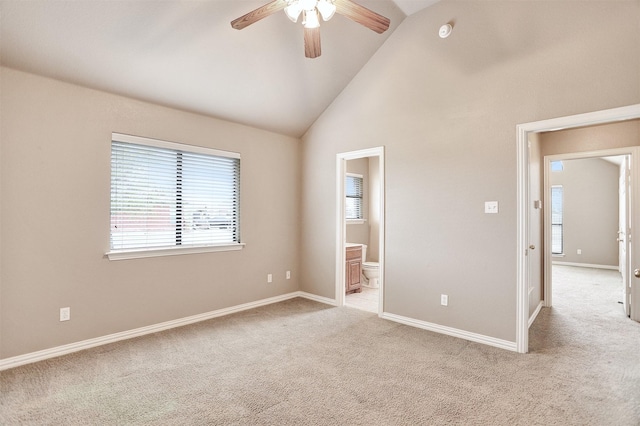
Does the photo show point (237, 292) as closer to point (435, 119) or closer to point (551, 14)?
point (435, 119)

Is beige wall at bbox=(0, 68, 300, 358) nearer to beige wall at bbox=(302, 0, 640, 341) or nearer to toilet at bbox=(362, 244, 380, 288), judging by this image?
beige wall at bbox=(302, 0, 640, 341)

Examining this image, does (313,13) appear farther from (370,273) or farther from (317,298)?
(370,273)

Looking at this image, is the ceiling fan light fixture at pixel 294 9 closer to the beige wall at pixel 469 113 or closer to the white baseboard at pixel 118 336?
the beige wall at pixel 469 113

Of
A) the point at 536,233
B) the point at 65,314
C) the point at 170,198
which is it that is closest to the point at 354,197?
the point at 536,233

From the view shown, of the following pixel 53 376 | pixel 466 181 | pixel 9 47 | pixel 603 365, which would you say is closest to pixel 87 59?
pixel 9 47

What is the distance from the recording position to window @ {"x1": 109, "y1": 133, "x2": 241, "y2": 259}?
330 centimetres

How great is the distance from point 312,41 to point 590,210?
8.31m

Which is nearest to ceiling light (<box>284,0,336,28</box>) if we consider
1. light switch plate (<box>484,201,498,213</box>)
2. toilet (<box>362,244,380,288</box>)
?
light switch plate (<box>484,201,498,213</box>)

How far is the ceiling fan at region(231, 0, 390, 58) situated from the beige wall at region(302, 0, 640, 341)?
1.37m

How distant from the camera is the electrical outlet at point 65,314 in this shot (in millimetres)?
2932

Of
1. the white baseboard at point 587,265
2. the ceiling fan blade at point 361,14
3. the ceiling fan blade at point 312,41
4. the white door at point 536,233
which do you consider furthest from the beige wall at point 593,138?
the white baseboard at point 587,265

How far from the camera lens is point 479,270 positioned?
10.6ft

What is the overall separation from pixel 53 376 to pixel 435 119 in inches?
163

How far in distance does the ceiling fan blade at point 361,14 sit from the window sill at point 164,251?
9.49 feet
